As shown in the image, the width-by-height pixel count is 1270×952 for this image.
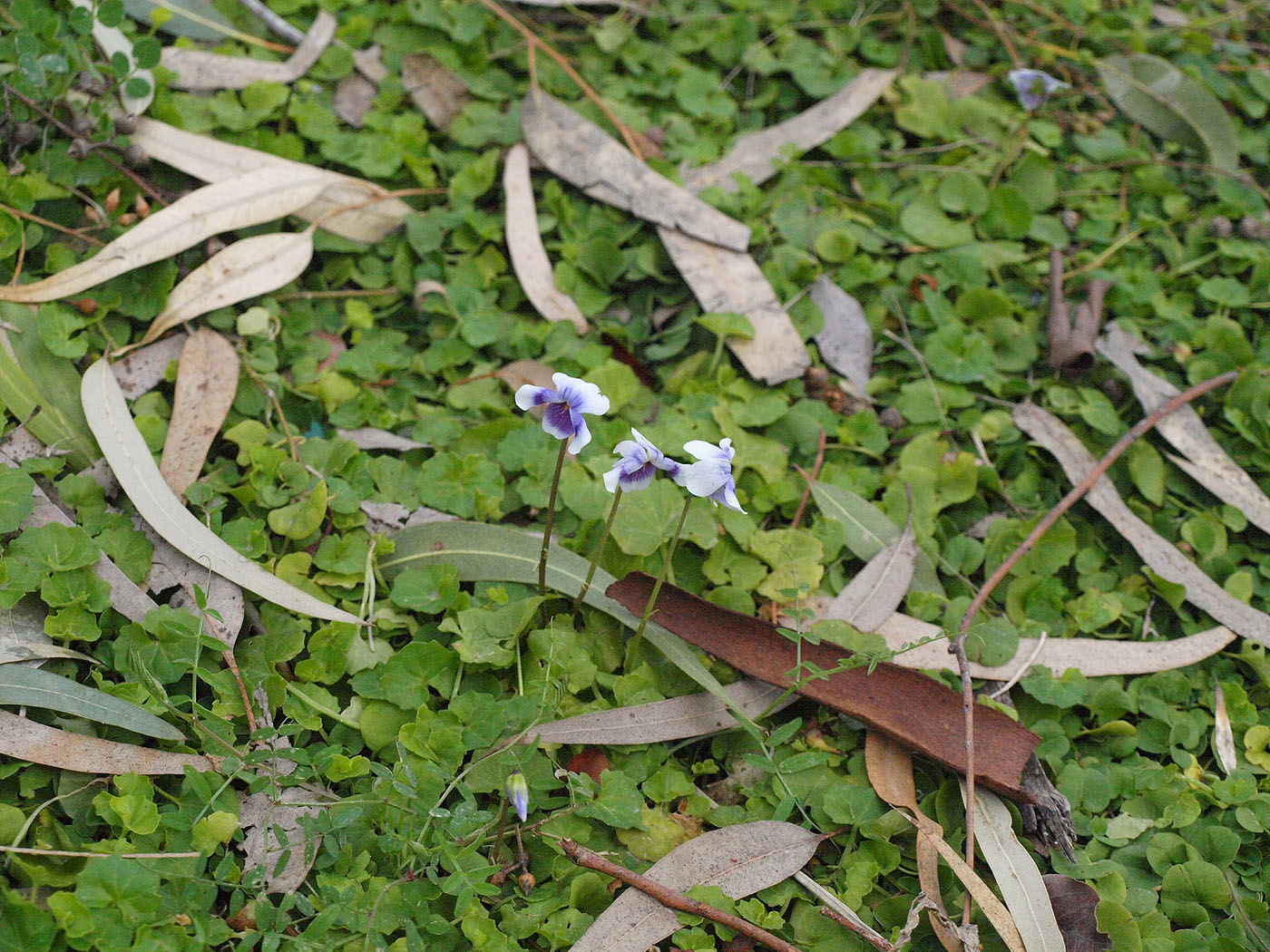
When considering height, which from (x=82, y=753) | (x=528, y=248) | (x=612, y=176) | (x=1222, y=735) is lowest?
(x=1222, y=735)

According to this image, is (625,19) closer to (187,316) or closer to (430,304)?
(430,304)

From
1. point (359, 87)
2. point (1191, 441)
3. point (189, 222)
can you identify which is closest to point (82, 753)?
point (189, 222)

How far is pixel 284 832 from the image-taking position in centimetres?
165

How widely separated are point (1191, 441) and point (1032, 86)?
4.51ft

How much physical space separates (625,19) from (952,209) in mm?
1271

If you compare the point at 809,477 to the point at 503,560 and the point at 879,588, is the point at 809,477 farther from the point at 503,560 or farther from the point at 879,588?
the point at 503,560

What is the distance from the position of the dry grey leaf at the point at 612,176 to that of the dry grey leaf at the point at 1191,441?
1.12 metres

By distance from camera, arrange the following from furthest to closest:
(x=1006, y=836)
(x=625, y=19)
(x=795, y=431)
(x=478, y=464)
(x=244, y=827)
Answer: (x=625, y=19)
(x=795, y=431)
(x=478, y=464)
(x=1006, y=836)
(x=244, y=827)

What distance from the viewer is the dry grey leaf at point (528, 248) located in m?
2.70

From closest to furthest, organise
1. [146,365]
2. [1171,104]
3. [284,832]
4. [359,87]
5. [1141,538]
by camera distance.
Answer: [284,832], [146,365], [1141,538], [359,87], [1171,104]

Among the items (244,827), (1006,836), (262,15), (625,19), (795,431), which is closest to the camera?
(244,827)

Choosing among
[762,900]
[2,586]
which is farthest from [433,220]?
[762,900]

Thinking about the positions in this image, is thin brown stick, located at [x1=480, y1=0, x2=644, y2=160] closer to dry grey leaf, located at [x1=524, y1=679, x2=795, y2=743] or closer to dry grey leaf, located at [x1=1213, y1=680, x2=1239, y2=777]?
dry grey leaf, located at [x1=524, y1=679, x2=795, y2=743]

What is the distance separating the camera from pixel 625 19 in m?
3.30
